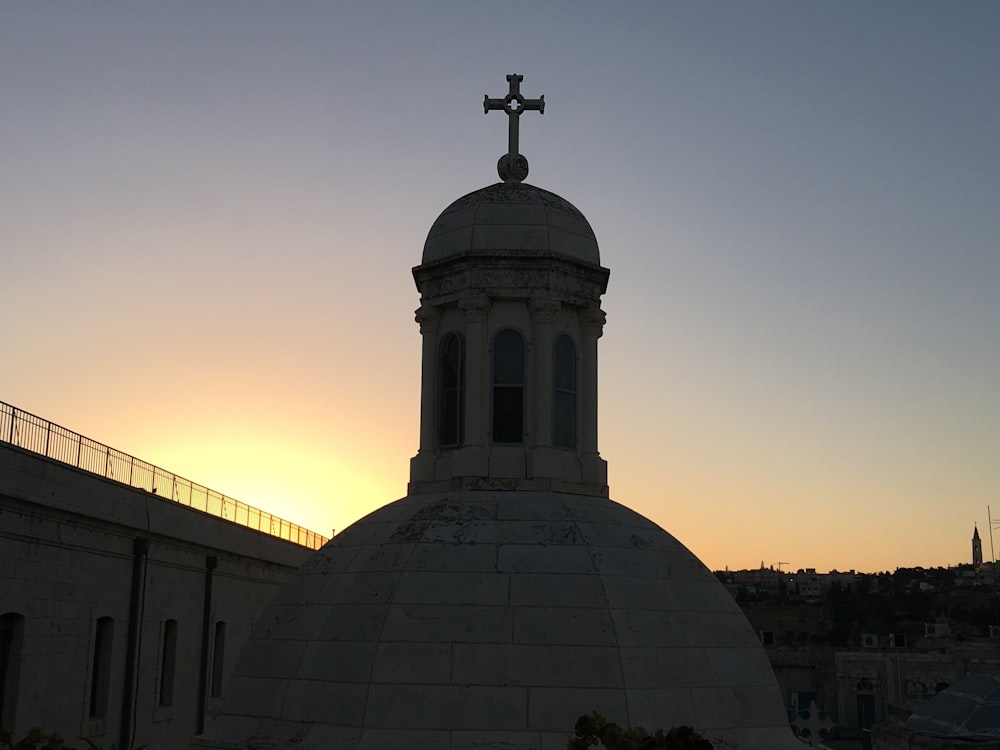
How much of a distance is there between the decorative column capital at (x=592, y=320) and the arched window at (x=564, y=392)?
1.07ft

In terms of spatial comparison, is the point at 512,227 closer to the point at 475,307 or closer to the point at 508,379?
the point at 475,307

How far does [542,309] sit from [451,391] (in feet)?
6.10

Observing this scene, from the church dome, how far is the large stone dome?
373 cm

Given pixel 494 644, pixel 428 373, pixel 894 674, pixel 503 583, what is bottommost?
pixel 894 674

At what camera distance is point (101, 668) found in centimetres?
2561

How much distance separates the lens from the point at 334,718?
1216cm

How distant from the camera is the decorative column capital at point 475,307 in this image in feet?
51.2

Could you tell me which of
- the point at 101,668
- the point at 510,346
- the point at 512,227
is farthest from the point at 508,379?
the point at 101,668

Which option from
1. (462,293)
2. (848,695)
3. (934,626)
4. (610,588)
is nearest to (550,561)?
(610,588)

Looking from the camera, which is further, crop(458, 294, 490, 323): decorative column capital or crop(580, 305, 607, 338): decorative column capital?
crop(580, 305, 607, 338): decorative column capital

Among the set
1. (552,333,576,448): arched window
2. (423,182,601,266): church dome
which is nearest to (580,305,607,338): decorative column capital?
(552,333,576,448): arched window

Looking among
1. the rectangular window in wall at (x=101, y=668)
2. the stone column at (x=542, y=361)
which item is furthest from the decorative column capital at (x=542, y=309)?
the rectangular window in wall at (x=101, y=668)

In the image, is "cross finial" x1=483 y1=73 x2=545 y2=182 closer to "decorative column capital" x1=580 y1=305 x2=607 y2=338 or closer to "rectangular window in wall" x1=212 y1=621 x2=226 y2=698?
"decorative column capital" x1=580 y1=305 x2=607 y2=338

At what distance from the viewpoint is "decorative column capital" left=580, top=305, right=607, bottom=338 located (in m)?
16.3
